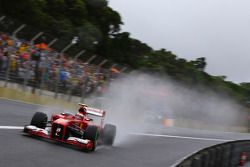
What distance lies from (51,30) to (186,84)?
9.17 metres

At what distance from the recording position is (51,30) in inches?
1235

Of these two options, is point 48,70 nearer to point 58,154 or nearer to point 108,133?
point 108,133

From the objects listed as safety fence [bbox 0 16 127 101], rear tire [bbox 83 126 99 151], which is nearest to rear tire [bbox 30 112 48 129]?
rear tire [bbox 83 126 99 151]

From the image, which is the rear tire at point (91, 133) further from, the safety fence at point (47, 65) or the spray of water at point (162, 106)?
the safety fence at point (47, 65)

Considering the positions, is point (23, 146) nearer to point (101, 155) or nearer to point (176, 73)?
point (101, 155)

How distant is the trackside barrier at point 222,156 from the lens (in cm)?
759

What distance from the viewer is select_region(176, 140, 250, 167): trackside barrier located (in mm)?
7589

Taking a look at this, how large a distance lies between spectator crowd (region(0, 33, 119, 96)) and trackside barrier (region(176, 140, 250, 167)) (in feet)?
26.4

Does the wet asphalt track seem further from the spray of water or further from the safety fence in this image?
the safety fence

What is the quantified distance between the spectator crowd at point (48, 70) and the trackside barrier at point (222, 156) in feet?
26.4

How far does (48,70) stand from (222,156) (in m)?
9.84

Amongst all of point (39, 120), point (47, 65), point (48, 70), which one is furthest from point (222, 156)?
point (48, 70)

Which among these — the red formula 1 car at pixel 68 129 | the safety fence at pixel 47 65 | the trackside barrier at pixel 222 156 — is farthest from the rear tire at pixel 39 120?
the safety fence at pixel 47 65

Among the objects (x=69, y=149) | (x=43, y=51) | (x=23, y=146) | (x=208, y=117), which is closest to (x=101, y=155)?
(x=69, y=149)
